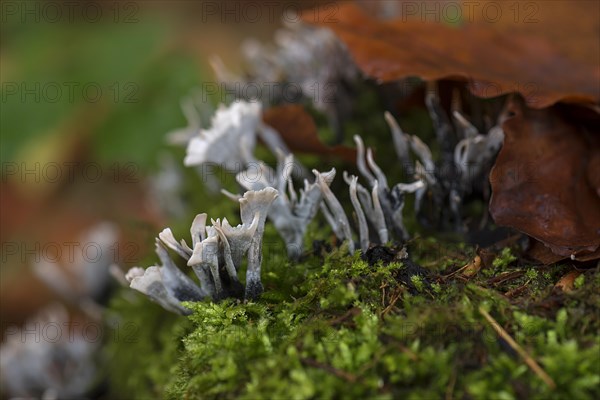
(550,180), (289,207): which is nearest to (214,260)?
(289,207)

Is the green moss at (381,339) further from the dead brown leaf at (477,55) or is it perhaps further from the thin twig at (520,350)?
the dead brown leaf at (477,55)

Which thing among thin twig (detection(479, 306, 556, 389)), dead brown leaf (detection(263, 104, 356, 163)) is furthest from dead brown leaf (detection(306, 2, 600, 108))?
thin twig (detection(479, 306, 556, 389))

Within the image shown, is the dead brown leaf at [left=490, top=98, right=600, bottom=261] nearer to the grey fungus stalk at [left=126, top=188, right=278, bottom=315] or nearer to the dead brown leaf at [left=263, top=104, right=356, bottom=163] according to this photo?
the dead brown leaf at [left=263, top=104, right=356, bottom=163]

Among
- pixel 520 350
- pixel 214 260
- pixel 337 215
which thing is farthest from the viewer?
pixel 337 215

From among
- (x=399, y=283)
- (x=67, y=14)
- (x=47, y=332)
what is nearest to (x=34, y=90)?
(x=67, y=14)

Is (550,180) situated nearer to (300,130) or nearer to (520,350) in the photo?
(520,350)

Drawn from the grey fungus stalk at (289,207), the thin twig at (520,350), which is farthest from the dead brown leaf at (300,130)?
the thin twig at (520,350)

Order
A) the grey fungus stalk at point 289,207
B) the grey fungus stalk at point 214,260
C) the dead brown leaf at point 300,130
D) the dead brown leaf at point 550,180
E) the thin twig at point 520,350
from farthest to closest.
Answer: the dead brown leaf at point 300,130 < the grey fungus stalk at point 289,207 < the dead brown leaf at point 550,180 < the grey fungus stalk at point 214,260 < the thin twig at point 520,350

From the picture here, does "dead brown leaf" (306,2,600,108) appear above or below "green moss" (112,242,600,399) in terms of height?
above
